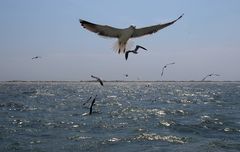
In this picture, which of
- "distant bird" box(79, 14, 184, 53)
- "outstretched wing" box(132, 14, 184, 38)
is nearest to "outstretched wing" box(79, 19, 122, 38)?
"distant bird" box(79, 14, 184, 53)

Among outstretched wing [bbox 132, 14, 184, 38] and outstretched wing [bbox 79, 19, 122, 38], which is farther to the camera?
outstretched wing [bbox 132, 14, 184, 38]

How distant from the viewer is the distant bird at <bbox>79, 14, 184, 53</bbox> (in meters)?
9.63

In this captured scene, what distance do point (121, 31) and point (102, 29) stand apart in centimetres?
44

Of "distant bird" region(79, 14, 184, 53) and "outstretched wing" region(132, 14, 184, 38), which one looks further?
"outstretched wing" region(132, 14, 184, 38)

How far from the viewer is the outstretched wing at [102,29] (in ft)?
31.2

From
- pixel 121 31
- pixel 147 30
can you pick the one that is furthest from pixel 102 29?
pixel 147 30

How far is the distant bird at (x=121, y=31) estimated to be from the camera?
9633mm

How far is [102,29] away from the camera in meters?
9.84

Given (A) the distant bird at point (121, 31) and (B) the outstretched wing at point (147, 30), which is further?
(B) the outstretched wing at point (147, 30)

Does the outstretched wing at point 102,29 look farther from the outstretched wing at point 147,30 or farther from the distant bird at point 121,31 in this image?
the outstretched wing at point 147,30

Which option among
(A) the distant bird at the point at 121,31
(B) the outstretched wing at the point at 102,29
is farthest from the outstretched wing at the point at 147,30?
(B) the outstretched wing at the point at 102,29

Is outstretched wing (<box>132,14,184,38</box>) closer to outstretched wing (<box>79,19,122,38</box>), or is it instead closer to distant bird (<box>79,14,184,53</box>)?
distant bird (<box>79,14,184,53</box>)

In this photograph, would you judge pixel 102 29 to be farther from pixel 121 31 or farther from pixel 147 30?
pixel 147 30

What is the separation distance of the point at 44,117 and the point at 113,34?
28023 mm
